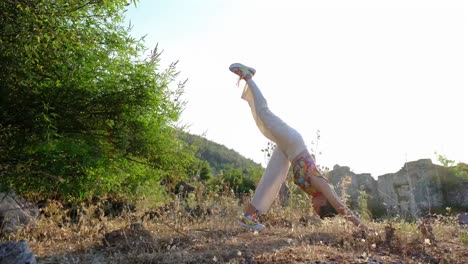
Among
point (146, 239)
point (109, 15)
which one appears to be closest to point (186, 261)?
point (146, 239)

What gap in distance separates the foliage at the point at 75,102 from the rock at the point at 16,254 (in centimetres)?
170

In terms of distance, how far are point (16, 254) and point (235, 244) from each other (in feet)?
5.50

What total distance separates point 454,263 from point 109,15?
4.86 metres

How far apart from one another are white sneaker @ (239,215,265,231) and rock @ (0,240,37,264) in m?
2.44

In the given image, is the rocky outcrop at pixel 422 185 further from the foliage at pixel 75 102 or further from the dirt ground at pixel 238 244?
the dirt ground at pixel 238 244

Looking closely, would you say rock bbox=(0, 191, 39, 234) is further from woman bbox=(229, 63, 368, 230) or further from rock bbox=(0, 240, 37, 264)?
woman bbox=(229, 63, 368, 230)

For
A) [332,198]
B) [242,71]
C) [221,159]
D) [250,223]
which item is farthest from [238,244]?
[221,159]

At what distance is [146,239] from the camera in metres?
3.60

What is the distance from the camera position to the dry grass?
3129 mm

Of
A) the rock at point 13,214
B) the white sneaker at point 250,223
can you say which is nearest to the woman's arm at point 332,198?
the white sneaker at point 250,223

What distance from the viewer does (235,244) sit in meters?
3.61

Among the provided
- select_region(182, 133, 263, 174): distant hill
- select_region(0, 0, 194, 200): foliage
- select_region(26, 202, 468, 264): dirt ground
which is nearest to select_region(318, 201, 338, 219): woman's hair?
select_region(26, 202, 468, 264): dirt ground

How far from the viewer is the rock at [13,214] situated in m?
4.94

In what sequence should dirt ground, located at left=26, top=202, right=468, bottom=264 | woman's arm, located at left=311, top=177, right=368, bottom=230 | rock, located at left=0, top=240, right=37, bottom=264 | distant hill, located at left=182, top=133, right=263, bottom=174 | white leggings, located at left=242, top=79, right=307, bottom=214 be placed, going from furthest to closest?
distant hill, located at left=182, top=133, right=263, bottom=174
white leggings, located at left=242, top=79, right=307, bottom=214
woman's arm, located at left=311, top=177, right=368, bottom=230
dirt ground, located at left=26, top=202, right=468, bottom=264
rock, located at left=0, top=240, right=37, bottom=264
